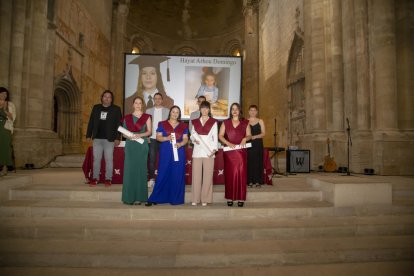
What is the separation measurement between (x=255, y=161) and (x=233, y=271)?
3.11 meters

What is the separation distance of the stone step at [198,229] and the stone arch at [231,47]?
21442 millimetres

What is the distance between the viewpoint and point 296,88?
45.2ft

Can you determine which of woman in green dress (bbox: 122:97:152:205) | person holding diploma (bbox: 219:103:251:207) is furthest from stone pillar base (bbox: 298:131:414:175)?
woman in green dress (bbox: 122:97:152:205)

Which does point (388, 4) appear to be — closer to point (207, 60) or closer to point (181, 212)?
Result: point (207, 60)

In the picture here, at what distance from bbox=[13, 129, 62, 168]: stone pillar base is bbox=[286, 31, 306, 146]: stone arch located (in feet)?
33.4

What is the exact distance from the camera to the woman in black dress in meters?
5.97

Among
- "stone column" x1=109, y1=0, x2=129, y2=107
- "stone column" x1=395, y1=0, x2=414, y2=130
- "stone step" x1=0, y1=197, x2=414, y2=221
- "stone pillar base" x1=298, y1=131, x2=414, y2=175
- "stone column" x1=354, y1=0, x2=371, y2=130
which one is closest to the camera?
"stone step" x1=0, y1=197, x2=414, y2=221

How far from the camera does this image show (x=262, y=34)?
1933cm

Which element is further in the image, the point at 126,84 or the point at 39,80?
the point at 126,84

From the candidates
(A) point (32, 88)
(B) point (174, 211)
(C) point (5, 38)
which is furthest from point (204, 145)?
(C) point (5, 38)

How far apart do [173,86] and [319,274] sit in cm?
1078

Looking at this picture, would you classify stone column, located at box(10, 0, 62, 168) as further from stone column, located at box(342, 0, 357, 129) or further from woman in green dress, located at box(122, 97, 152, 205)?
stone column, located at box(342, 0, 357, 129)

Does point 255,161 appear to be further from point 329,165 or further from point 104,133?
point 329,165

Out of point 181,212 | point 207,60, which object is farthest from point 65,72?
point 181,212
